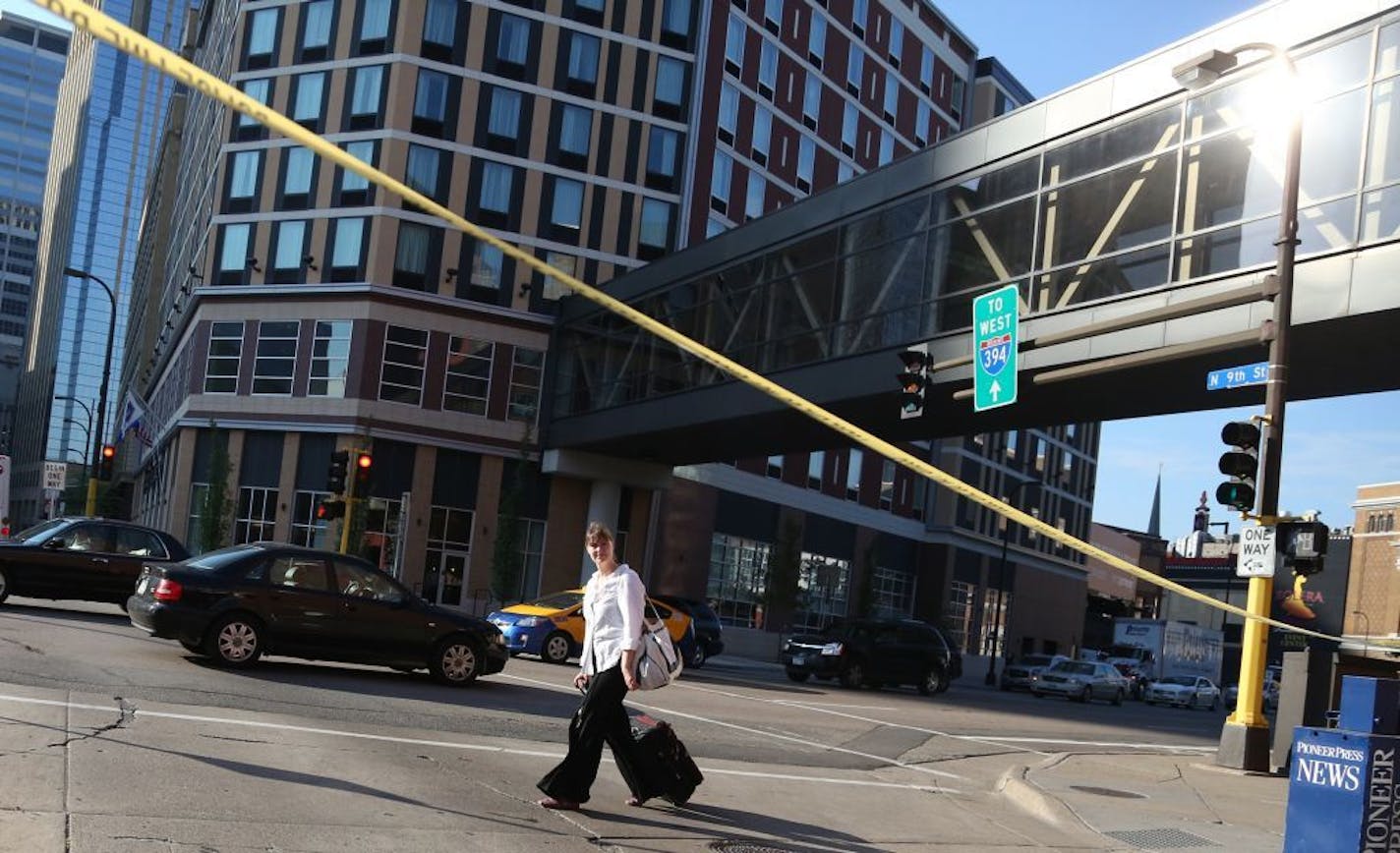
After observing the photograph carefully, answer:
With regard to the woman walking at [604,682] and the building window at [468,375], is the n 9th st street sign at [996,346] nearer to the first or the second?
the woman walking at [604,682]

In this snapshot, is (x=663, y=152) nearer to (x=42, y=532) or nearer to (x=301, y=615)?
(x=42, y=532)

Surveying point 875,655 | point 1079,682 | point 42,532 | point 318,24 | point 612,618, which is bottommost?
point 1079,682

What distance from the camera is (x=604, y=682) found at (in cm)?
848

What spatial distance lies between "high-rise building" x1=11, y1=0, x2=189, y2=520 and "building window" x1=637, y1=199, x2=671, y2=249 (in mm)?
133710

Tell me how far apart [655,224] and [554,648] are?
98.3ft

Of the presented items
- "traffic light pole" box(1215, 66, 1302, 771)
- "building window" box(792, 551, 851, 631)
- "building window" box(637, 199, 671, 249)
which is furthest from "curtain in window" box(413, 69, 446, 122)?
"traffic light pole" box(1215, 66, 1302, 771)

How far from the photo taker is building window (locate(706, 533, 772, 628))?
54406 millimetres

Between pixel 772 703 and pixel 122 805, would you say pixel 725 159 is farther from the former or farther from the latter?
pixel 122 805

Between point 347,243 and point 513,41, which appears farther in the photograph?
point 513,41

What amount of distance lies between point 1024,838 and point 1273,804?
4.40m

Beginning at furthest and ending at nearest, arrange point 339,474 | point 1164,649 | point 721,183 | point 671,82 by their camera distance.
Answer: point 1164,649, point 721,183, point 671,82, point 339,474

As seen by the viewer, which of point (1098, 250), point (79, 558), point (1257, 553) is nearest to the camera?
point (1257, 553)

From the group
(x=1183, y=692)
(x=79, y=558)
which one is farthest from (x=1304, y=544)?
(x=1183, y=692)

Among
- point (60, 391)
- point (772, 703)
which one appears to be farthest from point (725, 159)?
point (60, 391)
